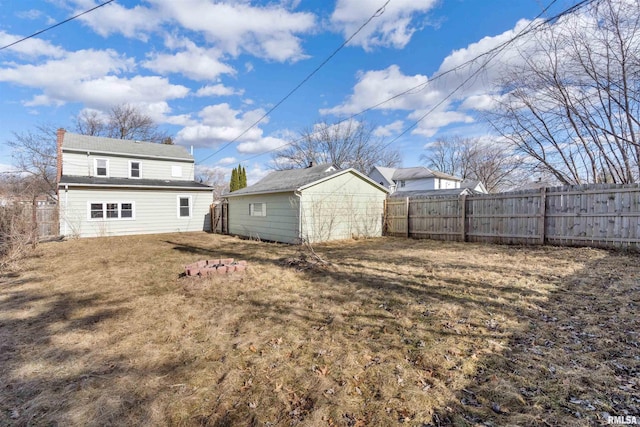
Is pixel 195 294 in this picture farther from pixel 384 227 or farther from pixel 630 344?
pixel 384 227

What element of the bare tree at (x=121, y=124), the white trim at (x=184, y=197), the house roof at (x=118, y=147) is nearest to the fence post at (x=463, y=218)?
the white trim at (x=184, y=197)

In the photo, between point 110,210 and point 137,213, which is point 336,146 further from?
point 110,210

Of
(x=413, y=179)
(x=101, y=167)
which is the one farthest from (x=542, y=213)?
(x=413, y=179)

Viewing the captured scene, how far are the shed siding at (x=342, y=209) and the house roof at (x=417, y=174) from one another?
1939cm

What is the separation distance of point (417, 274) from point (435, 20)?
275 inches

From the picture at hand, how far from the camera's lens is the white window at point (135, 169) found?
1672 cm

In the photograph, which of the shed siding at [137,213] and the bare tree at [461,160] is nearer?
the shed siding at [137,213]

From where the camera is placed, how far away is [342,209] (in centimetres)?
1229

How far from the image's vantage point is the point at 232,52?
11.7 m

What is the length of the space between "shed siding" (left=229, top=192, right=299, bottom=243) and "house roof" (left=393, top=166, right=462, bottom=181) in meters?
22.3

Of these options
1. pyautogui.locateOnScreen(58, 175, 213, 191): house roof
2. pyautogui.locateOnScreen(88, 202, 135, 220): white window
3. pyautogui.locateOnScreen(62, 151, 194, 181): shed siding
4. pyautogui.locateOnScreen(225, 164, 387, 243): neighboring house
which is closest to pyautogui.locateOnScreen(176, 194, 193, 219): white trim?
pyautogui.locateOnScreen(58, 175, 213, 191): house roof

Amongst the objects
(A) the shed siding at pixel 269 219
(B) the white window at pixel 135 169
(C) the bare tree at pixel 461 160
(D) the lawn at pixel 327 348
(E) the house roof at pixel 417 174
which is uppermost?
(C) the bare tree at pixel 461 160

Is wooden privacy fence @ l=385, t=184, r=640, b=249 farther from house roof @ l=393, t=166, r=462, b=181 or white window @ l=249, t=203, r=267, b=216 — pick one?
house roof @ l=393, t=166, r=462, b=181

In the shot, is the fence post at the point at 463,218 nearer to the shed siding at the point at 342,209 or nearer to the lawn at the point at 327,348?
the shed siding at the point at 342,209
